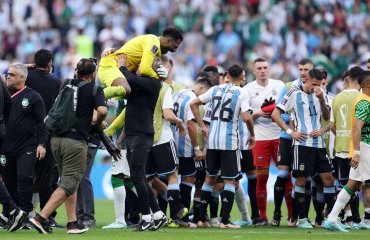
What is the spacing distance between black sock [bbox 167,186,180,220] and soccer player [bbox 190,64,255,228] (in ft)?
1.86

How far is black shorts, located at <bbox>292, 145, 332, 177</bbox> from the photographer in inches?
682

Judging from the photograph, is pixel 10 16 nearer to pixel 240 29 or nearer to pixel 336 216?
pixel 240 29

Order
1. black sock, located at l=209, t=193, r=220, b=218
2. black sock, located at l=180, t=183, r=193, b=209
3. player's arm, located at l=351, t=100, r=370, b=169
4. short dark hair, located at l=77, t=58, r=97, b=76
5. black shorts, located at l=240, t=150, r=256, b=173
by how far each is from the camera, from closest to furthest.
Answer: short dark hair, located at l=77, t=58, r=97, b=76, player's arm, located at l=351, t=100, r=370, b=169, black sock, located at l=209, t=193, r=220, b=218, black sock, located at l=180, t=183, r=193, b=209, black shorts, located at l=240, t=150, r=256, b=173

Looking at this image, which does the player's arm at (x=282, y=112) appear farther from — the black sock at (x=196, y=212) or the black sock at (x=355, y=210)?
the black sock at (x=196, y=212)

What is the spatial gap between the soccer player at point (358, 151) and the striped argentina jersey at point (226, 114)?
178cm

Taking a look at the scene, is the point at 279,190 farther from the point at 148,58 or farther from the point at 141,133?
the point at 148,58

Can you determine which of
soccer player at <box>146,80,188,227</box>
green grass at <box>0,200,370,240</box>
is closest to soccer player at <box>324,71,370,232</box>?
green grass at <box>0,200,370,240</box>

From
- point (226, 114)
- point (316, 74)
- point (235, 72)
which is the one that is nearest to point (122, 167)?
point (226, 114)

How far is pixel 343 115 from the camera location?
17.3 meters

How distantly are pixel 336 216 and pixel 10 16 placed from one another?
1986cm

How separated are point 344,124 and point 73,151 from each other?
4755 mm

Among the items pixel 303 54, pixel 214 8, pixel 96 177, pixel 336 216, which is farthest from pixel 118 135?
pixel 214 8

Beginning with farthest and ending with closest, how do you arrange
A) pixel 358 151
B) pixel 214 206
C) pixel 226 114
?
pixel 214 206 < pixel 226 114 < pixel 358 151

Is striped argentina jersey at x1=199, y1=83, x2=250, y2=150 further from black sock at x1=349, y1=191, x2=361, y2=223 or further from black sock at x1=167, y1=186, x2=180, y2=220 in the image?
black sock at x1=349, y1=191, x2=361, y2=223
